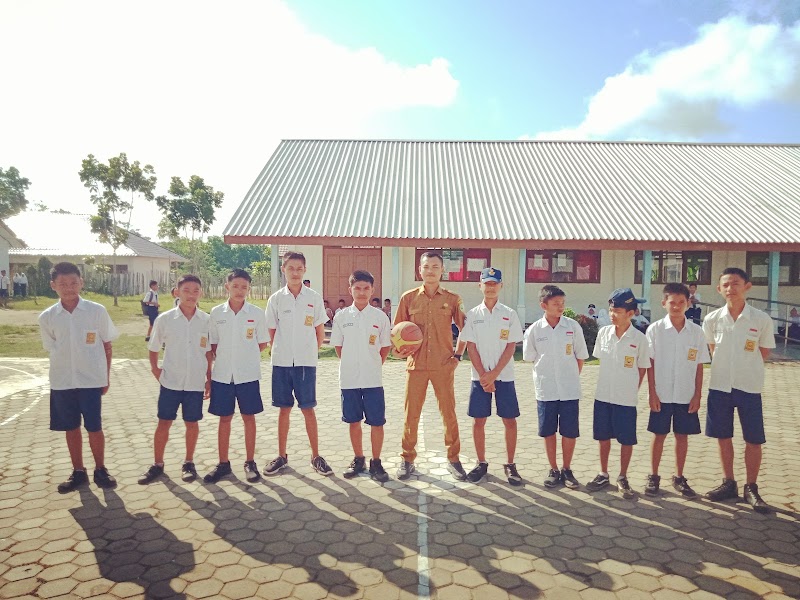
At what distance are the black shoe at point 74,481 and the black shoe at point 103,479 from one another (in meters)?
0.11

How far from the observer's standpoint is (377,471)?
4.60 m

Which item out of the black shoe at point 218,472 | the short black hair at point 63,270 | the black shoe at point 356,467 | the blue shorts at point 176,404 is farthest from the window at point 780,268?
the short black hair at point 63,270

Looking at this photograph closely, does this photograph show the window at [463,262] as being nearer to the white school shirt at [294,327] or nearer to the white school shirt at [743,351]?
the white school shirt at [294,327]

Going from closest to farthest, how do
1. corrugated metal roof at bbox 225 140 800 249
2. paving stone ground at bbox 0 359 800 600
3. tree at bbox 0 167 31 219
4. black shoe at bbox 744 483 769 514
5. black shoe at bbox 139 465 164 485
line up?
paving stone ground at bbox 0 359 800 600, black shoe at bbox 744 483 769 514, black shoe at bbox 139 465 164 485, corrugated metal roof at bbox 225 140 800 249, tree at bbox 0 167 31 219

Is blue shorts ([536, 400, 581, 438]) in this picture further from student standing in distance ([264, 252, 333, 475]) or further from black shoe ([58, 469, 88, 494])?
black shoe ([58, 469, 88, 494])

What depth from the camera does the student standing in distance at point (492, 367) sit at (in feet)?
15.0

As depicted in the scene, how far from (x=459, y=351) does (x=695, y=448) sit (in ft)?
9.41

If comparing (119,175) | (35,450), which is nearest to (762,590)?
(35,450)

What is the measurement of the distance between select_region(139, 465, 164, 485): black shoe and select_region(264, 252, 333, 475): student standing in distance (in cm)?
90

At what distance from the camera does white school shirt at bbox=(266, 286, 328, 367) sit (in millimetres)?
4754

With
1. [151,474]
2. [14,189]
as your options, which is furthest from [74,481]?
[14,189]

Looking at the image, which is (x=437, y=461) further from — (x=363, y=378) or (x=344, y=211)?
(x=344, y=211)

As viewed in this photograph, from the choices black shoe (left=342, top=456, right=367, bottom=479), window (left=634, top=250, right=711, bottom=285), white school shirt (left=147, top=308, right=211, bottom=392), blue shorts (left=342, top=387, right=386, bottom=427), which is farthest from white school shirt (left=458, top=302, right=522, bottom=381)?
window (left=634, top=250, right=711, bottom=285)

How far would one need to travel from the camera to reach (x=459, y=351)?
4723 millimetres
